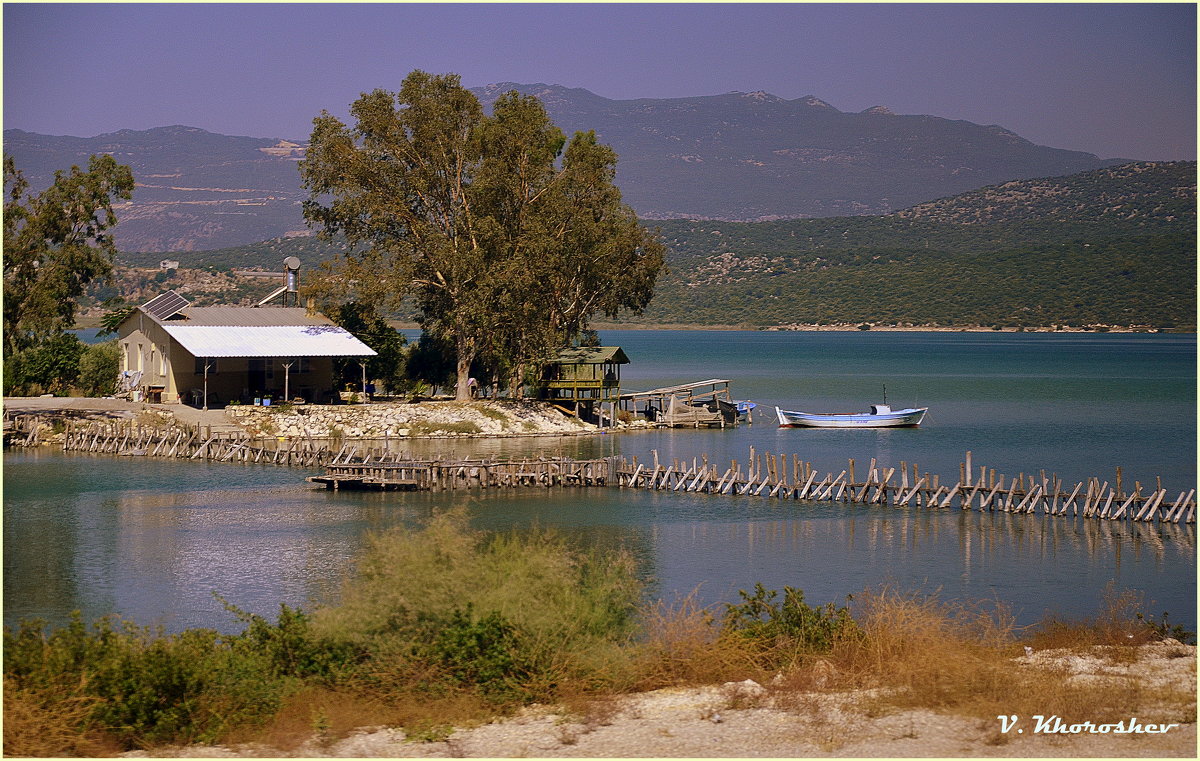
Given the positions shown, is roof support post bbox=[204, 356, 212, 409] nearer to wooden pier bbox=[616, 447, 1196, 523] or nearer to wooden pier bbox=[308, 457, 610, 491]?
wooden pier bbox=[308, 457, 610, 491]

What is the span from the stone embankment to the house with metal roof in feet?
5.97

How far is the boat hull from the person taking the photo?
53875 mm

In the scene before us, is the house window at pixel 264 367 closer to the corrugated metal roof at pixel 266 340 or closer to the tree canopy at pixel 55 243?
the corrugated metal roof at pixel 266 340

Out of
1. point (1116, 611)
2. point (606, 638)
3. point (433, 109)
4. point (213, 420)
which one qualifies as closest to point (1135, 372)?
point (433, 109)

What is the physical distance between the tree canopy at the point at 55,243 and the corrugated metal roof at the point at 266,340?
3539 millimetres

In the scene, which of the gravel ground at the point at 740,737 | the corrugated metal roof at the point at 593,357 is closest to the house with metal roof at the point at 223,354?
the corrugated metal roof at the point at 593,357

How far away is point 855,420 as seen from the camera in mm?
54406

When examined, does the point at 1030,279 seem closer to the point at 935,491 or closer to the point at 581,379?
the point at 581,379

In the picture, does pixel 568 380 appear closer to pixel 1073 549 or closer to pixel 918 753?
pixel 1073 549

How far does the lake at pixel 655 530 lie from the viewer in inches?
875

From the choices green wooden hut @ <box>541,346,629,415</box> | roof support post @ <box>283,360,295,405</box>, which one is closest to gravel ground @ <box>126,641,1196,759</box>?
roof support post @ <box>283,360,295,405</box>

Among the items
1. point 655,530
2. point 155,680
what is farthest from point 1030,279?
point 155,680

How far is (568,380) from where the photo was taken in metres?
52.2

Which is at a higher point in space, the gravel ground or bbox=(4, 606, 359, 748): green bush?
bbox=(4, 606, 359, 748): green bush
